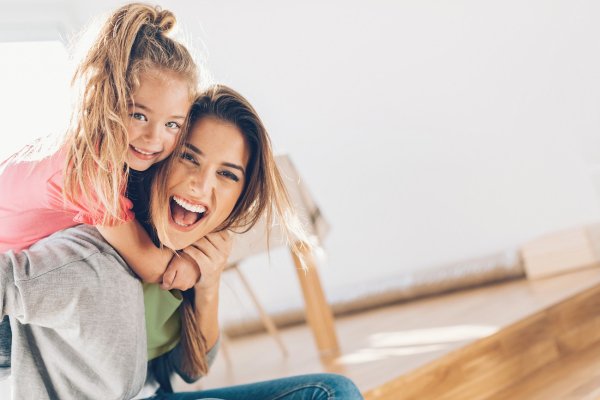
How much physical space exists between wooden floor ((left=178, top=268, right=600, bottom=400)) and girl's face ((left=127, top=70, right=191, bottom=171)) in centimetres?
90

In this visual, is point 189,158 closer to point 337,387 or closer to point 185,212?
point 185,212

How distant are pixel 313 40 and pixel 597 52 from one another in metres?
1.41

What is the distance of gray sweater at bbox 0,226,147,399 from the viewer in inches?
41.5

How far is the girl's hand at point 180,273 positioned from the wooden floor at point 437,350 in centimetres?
67

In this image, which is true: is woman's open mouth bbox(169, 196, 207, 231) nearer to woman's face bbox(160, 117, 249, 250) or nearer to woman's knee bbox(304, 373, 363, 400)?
woman's face bbox(160, 117, 249, 250)

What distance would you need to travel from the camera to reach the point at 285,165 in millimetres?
2498

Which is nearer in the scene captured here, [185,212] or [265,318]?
[185,212]

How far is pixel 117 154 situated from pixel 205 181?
0.62ft

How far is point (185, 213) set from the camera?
4.06 ft

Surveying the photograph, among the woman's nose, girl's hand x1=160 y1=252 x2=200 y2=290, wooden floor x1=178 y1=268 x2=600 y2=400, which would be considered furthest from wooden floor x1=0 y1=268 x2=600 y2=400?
the woman's nose

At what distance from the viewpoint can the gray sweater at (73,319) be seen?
105 centimetres

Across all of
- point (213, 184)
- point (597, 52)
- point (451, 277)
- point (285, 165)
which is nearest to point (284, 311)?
point (451, 277)

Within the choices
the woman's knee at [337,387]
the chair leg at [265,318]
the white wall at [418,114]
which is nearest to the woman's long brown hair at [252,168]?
the woman's knee at [337,387]

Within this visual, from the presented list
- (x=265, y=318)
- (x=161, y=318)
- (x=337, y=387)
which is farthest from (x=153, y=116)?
(x=265, y=318)
